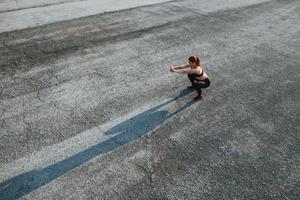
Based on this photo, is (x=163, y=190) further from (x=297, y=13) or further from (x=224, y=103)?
(x=297, y=13)

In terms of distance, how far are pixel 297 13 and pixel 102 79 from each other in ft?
29.1

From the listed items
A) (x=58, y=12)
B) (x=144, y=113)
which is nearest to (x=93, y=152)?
(x=144, y=113)

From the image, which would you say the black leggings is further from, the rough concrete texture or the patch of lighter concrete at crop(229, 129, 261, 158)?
the patch of lighter concrete at crop(229, 129, 261, 158)

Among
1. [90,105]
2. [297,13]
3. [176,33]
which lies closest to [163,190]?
[90,105]

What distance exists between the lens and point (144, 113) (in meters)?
7.29

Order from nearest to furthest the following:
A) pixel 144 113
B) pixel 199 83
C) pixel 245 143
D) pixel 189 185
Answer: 1. pixel 189 185
2. pixel 245 143
3. pixel 144 113
4. pixel 199 83

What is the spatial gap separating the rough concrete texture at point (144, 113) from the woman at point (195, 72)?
0.34 meters

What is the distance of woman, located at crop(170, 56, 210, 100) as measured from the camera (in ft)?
24.0

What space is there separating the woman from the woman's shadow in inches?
14.9

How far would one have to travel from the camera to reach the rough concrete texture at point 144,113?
5.70m

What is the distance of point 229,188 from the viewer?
18.6 ft

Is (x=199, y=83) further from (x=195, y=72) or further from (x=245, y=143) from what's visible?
(x=245, y=143)

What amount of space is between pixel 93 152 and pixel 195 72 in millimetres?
2627

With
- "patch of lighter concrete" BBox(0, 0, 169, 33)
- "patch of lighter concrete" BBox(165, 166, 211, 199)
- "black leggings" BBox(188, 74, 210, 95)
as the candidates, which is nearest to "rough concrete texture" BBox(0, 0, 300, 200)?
"patch of lighter concrete" BBox(165, 166, 211, 199)
